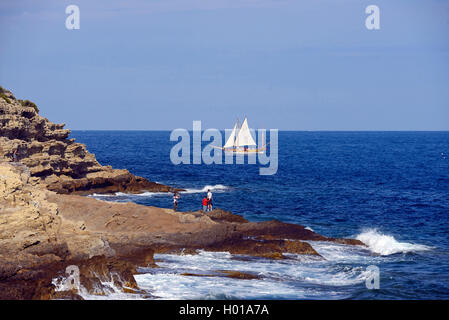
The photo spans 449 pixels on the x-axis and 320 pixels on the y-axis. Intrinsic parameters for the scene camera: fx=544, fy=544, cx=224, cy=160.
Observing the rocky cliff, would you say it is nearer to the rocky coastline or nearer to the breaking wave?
the rocky coastline

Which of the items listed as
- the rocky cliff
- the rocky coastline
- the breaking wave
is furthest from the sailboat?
the breaking wave

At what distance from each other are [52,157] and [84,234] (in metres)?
24.6

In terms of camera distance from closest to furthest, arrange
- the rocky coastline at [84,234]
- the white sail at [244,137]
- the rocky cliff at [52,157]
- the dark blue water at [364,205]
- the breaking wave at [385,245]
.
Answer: the rocky coastline at [84,234], the dark blue water at [364,205], the breaking wave at [385,245], the rocky cliff at [52,157], the white sail at [244,137]

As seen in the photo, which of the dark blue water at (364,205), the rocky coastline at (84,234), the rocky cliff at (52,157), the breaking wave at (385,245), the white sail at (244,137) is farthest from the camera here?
the white sail at (244,137)

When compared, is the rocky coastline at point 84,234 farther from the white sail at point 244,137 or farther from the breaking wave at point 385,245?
the white sail at point 244,137

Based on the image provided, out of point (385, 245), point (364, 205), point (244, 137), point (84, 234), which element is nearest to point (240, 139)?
point (244, 137)

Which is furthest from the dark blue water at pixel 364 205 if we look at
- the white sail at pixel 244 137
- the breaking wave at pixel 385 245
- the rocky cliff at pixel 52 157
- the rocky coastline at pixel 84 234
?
the white sail at pixel 244 137

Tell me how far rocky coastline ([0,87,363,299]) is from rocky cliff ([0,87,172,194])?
0.48ft

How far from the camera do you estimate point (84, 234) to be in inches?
914

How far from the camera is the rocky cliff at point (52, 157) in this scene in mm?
41625

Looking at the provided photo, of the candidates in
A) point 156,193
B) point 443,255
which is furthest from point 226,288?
point 156,193

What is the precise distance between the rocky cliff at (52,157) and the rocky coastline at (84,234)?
145 millimetres

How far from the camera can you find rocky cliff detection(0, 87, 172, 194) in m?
41.6

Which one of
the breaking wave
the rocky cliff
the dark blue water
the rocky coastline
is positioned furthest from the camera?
the rocky cliff
